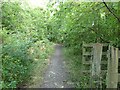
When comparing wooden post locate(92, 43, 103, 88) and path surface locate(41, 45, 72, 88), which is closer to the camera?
wooden post locate(92, 43, 103, 88)

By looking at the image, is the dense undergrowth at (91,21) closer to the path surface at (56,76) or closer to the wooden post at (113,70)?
the path surface at (56,76)

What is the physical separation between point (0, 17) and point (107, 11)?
2.38 metres

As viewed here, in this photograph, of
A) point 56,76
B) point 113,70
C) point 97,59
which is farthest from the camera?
point 56,76

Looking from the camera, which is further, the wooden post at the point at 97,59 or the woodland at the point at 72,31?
the woodland at the point at 72,31

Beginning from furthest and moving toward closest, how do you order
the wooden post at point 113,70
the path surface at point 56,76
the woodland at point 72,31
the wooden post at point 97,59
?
1. the path surface at point 56,76
2. the woodland at point 72,31
3. the wooden post at point 97,59
4. the wooden post at point 113,70

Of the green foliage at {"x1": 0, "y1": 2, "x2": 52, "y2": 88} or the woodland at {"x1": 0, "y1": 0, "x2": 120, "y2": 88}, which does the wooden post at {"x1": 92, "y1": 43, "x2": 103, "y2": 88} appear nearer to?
the woodland at {"x1": 0, "y1": 0, "x2": 120, "y2": 88}

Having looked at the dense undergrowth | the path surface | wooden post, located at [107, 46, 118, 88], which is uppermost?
the dense undergrowth

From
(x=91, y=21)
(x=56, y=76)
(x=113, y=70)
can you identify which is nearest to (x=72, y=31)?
(x=91, y=21)

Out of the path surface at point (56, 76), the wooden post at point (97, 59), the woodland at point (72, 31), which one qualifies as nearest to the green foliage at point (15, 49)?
the woodland at point (72, 31)

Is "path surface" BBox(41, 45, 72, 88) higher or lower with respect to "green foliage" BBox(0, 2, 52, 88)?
lower

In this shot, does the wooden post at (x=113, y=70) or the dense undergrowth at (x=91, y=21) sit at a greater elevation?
the dense undergrowth at (x=91, y=21)

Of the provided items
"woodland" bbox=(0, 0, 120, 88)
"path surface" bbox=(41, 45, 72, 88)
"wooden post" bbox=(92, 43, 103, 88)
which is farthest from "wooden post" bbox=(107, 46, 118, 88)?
"path surface" bbox=(41, 45, 72, 88)

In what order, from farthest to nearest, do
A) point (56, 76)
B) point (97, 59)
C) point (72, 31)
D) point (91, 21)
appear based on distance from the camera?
point (56, 76) < point (72, 31) < point (91, 21) < point (97, 59)

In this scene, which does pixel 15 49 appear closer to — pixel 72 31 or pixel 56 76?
pixel 72 31
